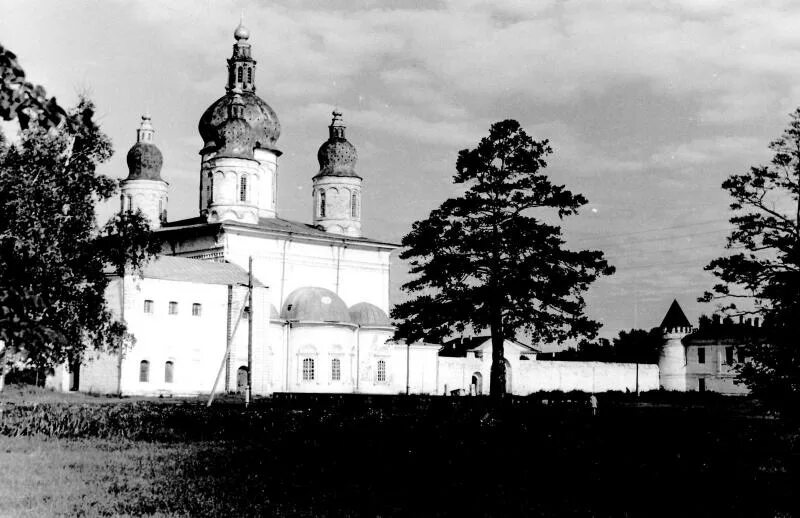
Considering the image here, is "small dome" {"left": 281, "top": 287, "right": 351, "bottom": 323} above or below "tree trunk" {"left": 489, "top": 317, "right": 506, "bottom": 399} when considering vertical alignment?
above

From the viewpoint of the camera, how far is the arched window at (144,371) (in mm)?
43250

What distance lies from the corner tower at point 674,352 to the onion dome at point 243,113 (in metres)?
32.1

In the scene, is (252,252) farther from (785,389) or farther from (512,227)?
(785,389)

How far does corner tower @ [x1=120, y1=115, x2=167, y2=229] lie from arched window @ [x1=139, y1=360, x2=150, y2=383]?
45.9 ft

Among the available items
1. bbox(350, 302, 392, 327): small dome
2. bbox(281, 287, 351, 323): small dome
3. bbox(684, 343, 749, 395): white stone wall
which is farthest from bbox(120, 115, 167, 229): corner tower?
bbox(684, 343, 749, 395): white stone wall

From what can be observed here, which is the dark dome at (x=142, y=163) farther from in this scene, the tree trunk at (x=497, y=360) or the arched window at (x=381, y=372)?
the tree trunk at (x=497, y=360)

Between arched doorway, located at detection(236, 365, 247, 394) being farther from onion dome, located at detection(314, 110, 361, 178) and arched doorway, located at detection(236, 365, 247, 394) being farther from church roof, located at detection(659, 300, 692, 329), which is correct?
church roof, located at detection(659, 300, 692, 329)

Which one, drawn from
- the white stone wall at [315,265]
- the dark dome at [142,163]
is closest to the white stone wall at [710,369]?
the white stone wall at [315,265]

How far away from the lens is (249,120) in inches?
2253

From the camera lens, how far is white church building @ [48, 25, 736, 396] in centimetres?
4409

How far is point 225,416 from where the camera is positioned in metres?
21.1

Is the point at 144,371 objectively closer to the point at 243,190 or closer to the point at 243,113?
the point at 243,190

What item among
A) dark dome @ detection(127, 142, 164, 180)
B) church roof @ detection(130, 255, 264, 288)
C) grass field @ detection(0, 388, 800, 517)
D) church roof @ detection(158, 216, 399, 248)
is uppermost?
dark dome @ detection(127, 142, 164, 180)


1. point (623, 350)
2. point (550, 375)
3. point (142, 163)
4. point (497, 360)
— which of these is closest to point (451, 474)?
point (497, 360)
